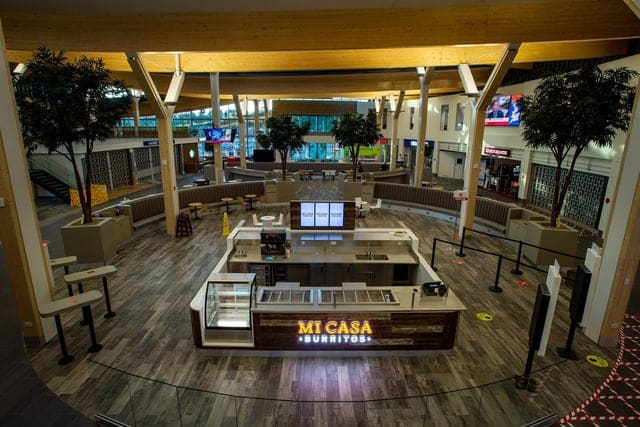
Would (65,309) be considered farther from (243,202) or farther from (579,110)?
(579,110)

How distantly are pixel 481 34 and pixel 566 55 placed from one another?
5.15m

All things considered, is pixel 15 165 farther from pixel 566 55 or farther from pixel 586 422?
pixel 566 55

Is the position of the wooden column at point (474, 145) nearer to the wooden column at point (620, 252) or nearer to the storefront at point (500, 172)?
the wooden column at point (620, 252)

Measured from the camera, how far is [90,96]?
26.9 ft

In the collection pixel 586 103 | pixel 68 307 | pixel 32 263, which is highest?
pixel 586 103

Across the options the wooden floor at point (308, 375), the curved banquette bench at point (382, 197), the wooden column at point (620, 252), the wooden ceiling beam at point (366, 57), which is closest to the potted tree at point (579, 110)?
the wooden ceiling beam at point (366, 57)

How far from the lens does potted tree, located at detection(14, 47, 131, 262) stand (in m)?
7.56

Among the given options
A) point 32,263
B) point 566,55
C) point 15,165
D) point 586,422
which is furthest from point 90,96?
point 566,55

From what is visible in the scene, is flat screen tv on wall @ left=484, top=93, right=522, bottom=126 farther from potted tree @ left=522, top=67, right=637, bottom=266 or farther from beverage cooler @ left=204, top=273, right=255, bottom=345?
beverage cooler @ left=204, top=273, right=255, bottom=345

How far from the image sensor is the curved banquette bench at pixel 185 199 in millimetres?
11789

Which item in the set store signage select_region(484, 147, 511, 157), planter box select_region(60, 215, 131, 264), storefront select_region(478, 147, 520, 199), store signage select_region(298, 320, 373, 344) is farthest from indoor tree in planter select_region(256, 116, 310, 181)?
store signage select_region(298, 320, 373, 344)

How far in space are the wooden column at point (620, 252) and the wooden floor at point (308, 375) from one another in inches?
18.0

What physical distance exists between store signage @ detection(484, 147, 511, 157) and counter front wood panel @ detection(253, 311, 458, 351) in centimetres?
1489

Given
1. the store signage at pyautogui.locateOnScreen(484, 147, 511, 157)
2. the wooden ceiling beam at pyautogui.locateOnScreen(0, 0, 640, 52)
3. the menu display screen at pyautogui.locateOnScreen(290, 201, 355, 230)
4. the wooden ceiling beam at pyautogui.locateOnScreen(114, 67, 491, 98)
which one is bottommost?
the menu display screen at pyautogui.locateOnScreen(290, 201, 355, 230)
